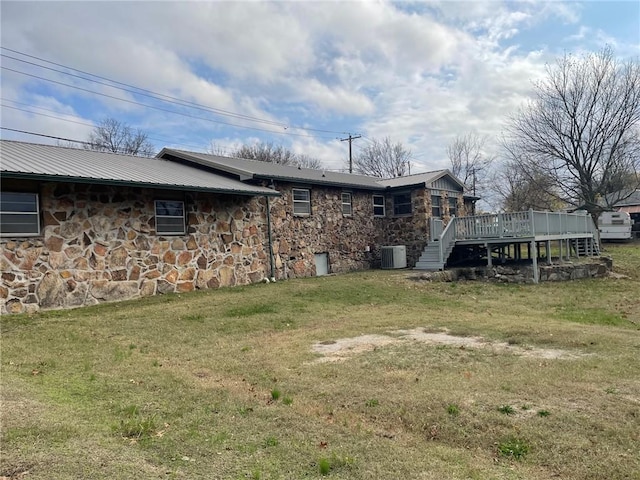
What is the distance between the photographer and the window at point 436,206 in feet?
70.9

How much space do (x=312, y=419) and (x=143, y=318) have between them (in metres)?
6.23

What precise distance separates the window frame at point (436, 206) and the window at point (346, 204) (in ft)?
13.8

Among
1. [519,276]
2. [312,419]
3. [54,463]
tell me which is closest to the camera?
[54,463]

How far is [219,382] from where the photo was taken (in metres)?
5.30

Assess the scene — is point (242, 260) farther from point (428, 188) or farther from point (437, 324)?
point (428, 188)

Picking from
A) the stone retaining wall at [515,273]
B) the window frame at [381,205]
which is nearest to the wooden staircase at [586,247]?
the stone retaining wall at [515,273]

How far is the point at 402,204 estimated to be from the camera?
70.4 feet

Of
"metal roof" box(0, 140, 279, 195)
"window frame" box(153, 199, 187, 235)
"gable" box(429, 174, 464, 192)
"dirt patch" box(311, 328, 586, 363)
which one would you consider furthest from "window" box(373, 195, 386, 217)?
"dirt patch" box(311, 328, 586, 363)

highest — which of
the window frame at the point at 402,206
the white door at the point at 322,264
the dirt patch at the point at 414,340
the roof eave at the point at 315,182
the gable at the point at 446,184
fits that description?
the gable at the point at 446,184

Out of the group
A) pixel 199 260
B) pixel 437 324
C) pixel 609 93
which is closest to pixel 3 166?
pixel 199 260

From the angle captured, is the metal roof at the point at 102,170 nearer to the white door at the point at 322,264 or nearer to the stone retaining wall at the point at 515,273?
the white door at the point at 322,264

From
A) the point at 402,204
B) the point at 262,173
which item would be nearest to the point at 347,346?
the point at 262,173

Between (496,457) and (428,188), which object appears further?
(428,188)

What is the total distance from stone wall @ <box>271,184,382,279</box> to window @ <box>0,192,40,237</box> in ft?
24.6
